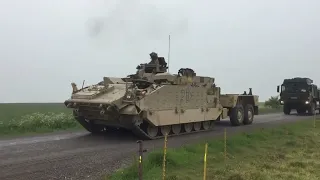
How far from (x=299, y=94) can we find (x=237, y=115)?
12.6m

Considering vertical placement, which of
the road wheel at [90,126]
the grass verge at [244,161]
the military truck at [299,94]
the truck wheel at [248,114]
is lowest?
the grass verge at [244,161]

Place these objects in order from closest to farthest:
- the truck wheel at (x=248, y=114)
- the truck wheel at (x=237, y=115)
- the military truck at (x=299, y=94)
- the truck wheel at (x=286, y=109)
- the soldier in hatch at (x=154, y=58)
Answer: the soldier in hatch at (x=154, y=58) → the truck wheel at (x=237, y=115) → the truck wheel at (x=248, y=114) → the military truck at (x=299, y=94) → the truck wheel at (x=286, y=109)

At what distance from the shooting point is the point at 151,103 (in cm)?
1538

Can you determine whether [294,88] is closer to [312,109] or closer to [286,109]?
[286,109]

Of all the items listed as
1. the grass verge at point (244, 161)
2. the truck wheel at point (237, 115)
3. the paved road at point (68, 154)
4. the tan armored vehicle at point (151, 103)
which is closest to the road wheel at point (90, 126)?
the tan armored vehicle at point (151, 103)

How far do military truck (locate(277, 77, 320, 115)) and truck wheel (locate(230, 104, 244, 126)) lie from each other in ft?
38.7

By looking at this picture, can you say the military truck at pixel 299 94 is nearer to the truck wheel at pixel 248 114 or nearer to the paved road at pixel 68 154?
the truck wheel at pixel 248 114

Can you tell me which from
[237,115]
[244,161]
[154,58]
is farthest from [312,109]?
[244,161]

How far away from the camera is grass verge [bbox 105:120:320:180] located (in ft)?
30.2

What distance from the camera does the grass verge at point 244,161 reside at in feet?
30.2

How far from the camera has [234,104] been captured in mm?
21312

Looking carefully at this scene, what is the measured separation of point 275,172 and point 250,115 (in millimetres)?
13591

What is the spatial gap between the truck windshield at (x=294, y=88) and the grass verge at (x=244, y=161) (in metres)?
17.0

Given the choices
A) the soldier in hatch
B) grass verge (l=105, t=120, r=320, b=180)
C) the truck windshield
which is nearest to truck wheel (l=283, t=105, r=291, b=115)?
the truck windshield
